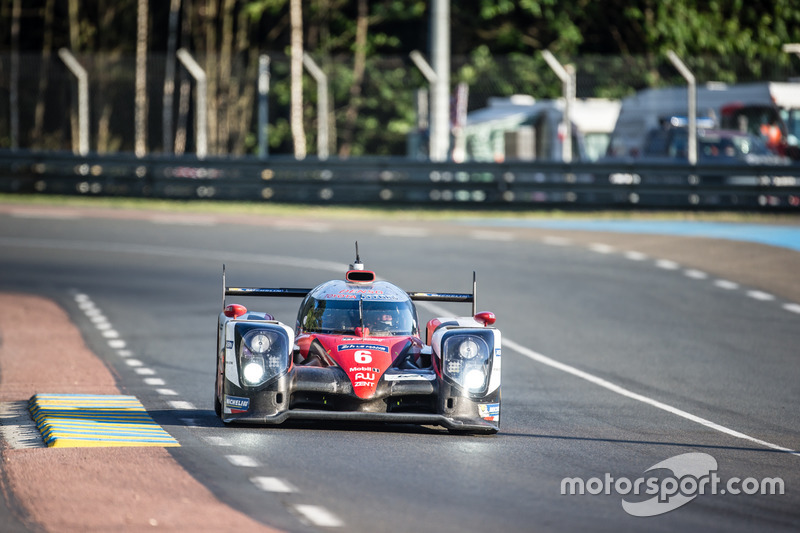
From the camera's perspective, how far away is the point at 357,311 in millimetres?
10039

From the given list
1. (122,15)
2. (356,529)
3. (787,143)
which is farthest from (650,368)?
(122,15)

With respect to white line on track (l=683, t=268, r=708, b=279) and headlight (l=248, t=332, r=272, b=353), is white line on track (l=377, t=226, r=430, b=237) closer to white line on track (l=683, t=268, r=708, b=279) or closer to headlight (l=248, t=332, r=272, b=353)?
white line on track (l=683, t=268, r=708, b=279)

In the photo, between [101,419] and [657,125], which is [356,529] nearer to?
[101,419]

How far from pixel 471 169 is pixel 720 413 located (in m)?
16.7

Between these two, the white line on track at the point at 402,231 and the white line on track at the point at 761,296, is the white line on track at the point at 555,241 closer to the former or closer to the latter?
the white line on track at the point at 402,231

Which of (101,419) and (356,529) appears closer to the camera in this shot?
(356,529)

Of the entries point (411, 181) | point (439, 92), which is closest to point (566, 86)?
point (439, 92)

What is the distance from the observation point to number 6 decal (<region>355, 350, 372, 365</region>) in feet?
30.6

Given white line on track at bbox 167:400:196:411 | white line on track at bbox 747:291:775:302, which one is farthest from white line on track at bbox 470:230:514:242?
white line on track at bbox 167:400:196:411

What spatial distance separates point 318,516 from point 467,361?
2840 mm

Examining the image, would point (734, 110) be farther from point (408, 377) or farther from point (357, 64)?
point (408, 377)

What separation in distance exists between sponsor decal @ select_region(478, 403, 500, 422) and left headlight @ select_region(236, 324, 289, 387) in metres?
1.45

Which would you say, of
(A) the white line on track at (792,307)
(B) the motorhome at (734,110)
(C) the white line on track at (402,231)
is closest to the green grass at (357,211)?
(C) the white line on track at (402,231)

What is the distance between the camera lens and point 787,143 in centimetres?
2830
